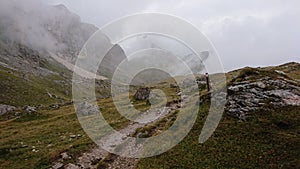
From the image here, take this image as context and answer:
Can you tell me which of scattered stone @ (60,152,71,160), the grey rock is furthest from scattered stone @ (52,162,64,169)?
the grey rock

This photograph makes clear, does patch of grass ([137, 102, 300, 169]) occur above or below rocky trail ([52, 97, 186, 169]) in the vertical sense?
below

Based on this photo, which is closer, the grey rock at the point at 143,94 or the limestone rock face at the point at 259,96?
the limestone rock face at the point at 259,96

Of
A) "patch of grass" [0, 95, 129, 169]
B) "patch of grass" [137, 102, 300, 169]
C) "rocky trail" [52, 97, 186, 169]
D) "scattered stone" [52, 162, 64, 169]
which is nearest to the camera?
"patch of grass" [137, 102, 300, 169]

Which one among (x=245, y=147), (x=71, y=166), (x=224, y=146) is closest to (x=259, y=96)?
(x=245, y=147)

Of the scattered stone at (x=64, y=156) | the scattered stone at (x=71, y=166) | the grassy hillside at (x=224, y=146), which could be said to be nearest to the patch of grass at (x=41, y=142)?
the grassy hillside at (x=224, y=146)

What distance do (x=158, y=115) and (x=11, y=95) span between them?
470 ft

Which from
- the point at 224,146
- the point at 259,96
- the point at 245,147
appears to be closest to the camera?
the point at 245,147

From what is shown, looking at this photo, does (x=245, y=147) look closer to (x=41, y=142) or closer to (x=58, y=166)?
(x=58, y=166)

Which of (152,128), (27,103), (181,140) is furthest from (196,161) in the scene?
(27,103)

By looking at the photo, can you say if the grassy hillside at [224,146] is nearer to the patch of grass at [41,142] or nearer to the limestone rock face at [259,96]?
the patch of grass at [41,142]

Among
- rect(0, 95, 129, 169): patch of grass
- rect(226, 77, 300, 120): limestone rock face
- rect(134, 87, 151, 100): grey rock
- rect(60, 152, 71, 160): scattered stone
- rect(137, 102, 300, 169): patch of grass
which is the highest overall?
rect(134, 87, 151, 100): grey rock

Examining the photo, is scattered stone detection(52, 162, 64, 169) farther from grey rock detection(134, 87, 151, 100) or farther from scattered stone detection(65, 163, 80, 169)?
grey rock detection(134, 87, 151, 100)

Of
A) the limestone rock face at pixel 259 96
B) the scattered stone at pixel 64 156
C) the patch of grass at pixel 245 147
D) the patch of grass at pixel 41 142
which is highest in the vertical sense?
the patch of grass at pixel 41 142

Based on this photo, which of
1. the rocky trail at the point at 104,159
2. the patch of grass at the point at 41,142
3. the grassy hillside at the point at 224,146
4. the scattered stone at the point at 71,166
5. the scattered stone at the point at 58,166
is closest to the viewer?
the grassy hillside at the point at 224,146
